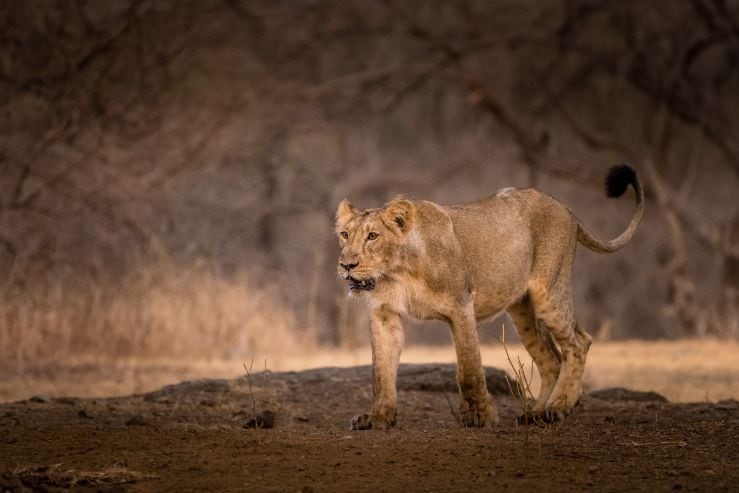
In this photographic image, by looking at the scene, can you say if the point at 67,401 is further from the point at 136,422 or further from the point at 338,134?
the point at 338,134

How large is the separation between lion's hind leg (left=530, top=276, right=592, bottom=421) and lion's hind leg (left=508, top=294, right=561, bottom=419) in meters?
0.13

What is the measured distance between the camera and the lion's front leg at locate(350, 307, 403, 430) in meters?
6.27

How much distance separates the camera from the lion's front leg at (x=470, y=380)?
20.7 ft

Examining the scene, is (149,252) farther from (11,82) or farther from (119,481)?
(119,481)

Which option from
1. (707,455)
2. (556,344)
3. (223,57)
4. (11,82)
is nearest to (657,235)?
(223,57)

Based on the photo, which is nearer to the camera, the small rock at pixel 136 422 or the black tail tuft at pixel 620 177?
the small rock at pixel 136 422

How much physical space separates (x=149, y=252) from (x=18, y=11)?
3.17 meters

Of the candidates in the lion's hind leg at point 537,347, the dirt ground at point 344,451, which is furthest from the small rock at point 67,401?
the lion's hind leg at point 537,347

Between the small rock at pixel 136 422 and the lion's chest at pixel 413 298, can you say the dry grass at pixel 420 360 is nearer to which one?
the small rock at pixel 136 422

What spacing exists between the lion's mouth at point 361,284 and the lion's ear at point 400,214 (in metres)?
0.31

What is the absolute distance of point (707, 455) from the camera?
521 cm

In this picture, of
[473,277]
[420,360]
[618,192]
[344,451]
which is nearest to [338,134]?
[420,360]

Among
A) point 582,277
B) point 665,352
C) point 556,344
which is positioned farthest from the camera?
point 582,277

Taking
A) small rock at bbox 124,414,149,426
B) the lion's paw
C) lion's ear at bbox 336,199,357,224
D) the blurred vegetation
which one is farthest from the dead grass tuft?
the blurred vegetation
